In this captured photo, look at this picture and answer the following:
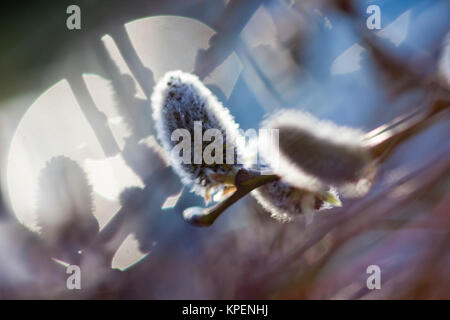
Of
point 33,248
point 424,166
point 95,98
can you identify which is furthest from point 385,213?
point 33,248

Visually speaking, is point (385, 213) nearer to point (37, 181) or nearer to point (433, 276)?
point (433, 276)

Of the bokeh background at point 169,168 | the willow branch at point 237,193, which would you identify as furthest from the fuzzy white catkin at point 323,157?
the bokeh background at point 169,168

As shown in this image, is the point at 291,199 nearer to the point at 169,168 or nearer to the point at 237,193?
the point at 237,193

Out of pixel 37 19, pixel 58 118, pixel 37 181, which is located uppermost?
pixel 37 19

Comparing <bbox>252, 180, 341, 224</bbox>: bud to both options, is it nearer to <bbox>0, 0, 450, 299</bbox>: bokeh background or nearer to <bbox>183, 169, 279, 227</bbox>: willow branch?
<bbox>183, 169, 279, 227</bbox>: willow branch

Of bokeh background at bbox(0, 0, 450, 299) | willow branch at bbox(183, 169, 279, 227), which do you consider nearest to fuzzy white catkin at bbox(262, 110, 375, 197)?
willow branch at bbox(183, 169, 279, 227)

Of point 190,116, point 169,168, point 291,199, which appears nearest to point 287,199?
point 291,199
